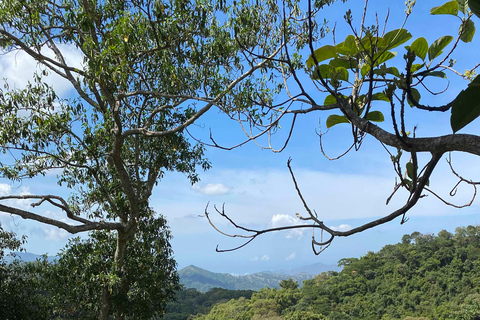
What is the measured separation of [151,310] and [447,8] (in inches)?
211

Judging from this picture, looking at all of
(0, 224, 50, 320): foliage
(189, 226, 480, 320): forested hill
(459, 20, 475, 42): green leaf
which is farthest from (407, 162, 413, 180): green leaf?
(189, 226, 480, 320): forested hill

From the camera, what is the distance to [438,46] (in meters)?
0.48

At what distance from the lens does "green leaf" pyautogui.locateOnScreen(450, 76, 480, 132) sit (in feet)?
1.27

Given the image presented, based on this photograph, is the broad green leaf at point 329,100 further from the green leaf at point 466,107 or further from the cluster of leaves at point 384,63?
the green leaf at point 466,107

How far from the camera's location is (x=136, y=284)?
4797 mm

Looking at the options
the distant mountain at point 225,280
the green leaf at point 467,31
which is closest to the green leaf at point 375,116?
the green leaf at point 467,31

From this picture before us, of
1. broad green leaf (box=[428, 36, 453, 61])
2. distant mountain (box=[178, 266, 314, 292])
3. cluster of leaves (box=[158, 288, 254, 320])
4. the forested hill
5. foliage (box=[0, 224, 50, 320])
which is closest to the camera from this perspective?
broad green leaf (box=[428, 36, 453, 61])

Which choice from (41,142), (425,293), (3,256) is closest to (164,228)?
(41,142)

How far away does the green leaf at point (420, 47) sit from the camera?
468 mm

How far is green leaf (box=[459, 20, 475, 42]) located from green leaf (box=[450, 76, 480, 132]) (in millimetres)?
148

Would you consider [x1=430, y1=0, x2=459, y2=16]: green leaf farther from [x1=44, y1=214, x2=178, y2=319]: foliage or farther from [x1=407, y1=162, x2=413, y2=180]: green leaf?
[x1=44, y1=214, x2=178, y2=319]: foliage

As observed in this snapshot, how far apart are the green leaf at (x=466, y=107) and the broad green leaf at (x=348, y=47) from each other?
0.55 feet

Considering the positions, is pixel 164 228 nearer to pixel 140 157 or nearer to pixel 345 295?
pixel 140 157

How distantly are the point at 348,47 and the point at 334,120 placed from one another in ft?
0.37
